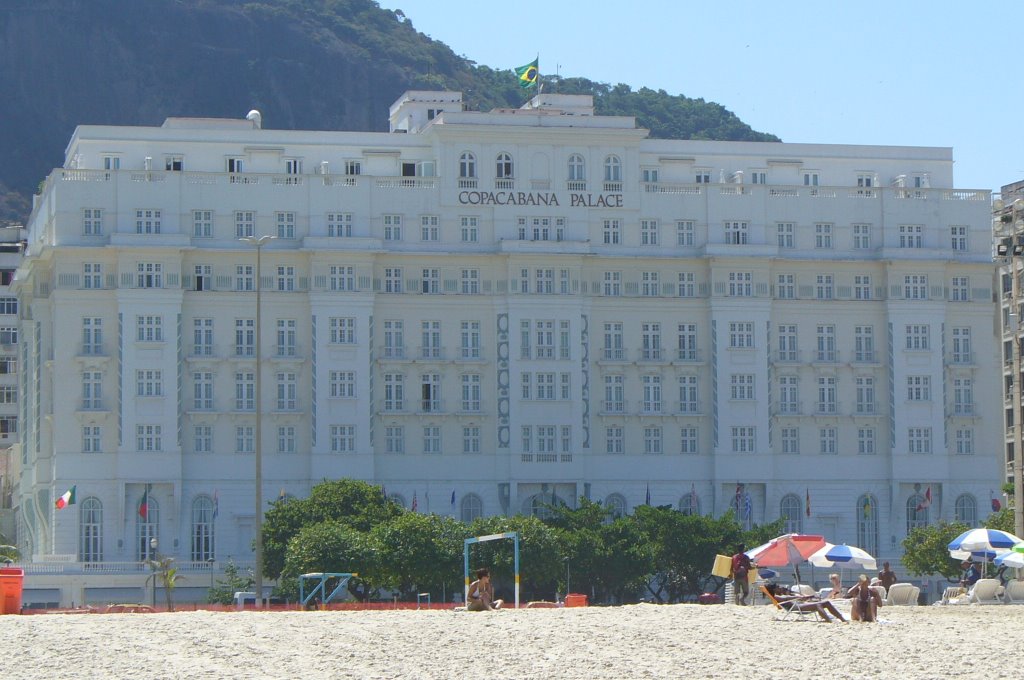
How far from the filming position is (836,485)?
12369cm

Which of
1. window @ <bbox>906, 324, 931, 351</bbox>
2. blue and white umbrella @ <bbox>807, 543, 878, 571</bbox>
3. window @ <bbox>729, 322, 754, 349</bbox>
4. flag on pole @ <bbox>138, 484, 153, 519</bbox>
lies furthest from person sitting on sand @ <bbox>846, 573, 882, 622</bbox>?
window @ <bbox>906, 324, 931, 351</bbox>

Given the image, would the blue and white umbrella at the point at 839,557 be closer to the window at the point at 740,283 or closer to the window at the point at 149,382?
the window at the point at 740,283

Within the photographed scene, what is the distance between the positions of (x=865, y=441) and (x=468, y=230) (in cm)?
2309

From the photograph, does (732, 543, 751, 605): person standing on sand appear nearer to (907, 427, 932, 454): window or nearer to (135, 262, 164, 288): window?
(135, 262, 164, 288): window

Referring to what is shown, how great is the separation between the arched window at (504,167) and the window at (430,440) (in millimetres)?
13138

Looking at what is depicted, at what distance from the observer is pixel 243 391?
118 metres

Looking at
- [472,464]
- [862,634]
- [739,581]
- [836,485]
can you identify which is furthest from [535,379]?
[862,634]

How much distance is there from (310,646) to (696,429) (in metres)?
66.2

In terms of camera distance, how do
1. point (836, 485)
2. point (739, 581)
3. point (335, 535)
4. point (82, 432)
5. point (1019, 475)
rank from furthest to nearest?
point (836, 485) → point (82, 432) → point (335, 535) → point (1019, 475) → point (739, 581)

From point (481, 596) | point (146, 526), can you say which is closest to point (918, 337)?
point (146, 526)

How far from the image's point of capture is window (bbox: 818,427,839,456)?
12400 centimetres

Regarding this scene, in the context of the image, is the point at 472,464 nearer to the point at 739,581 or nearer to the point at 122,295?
the point at 122,295

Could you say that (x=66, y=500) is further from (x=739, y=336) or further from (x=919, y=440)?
(x=919, y=440)

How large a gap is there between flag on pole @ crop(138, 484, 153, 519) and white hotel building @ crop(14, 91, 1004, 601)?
497 millimetres
